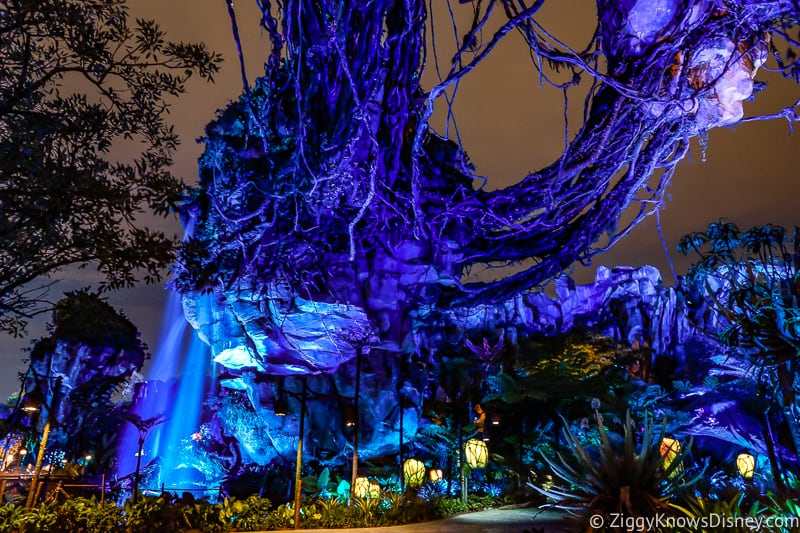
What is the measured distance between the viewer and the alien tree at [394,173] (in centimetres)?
886

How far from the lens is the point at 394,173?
13.6m

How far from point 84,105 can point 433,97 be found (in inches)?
160

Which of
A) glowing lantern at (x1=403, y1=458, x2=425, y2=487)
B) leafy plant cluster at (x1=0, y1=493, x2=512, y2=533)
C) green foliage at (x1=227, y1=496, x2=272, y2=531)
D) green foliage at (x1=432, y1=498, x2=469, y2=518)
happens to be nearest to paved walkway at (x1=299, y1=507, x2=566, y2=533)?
leafy plant cluster at (x1=0, y1=493, x2=512, y2=533)

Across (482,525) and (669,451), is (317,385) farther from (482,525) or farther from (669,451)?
(669,451)

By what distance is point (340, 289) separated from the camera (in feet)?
54.9

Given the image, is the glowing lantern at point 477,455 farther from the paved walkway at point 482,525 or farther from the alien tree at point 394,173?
the alien tree at point 394,173

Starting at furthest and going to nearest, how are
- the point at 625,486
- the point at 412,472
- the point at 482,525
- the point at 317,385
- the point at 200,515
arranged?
the point at 317,385 < the point at 412,472 < the point at 482,525 < the point at 200,515 < the point at 625,486

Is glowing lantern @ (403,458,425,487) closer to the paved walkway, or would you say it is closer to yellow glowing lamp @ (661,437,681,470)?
the paved walkway

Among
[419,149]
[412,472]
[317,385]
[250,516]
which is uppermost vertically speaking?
[419,149]

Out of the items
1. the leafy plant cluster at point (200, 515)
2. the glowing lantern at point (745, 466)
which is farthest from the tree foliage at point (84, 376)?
the glowing lantern at point (745, 466)

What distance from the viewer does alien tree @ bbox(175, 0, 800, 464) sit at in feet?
29.1

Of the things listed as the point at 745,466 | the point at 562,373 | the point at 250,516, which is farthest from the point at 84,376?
the point at 745,466

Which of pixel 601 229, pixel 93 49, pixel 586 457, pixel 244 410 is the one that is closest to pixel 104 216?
pixel 93 49

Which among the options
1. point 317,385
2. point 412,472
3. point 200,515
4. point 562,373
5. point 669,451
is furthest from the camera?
point 562,373
